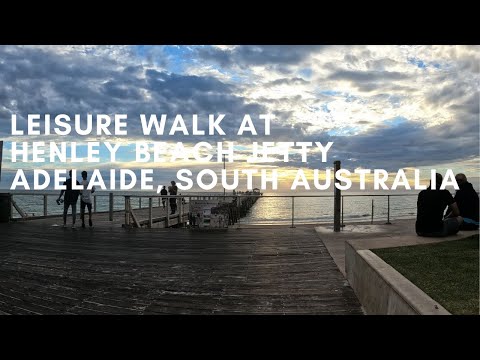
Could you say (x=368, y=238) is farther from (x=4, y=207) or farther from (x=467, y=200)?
(x=4, y=207)

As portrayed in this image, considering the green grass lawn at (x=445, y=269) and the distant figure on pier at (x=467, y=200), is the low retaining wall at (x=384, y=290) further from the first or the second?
the distant figure on pier at (x=467, y=200)

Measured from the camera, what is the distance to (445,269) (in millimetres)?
4461

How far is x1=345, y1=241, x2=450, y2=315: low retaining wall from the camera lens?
2840 mm

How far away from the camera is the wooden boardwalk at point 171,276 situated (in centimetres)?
450

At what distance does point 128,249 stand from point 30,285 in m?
3.24

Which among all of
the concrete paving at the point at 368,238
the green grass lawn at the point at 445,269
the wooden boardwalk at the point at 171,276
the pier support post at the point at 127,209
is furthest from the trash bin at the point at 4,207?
the green grass lawn at the point at 445,269

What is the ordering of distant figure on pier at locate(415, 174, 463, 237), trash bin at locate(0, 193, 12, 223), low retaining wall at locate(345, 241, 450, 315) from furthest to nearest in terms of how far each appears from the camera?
trash bin at locate(0, 193, 12, 223)
distant figure on pier at locate(415, 174, 463, 237)
low retaining wall at locate(345, 241, 450, 315)

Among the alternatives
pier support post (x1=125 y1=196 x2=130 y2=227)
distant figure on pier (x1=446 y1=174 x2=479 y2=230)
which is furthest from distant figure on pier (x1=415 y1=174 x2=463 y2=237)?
pier support post (x1=125 y1=196 x2=130 y2=227)

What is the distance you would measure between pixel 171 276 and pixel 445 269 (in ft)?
12.2

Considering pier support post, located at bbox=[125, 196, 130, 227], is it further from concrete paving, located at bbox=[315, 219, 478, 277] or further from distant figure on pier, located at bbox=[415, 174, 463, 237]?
distant figure on pier, located at bbox=[415, 174, 463, 237]

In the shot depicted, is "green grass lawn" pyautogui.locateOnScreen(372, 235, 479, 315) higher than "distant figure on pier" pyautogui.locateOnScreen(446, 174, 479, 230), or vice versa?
"distant figure on pier" pyautogui.locateOnScreen(446, 174, 479, 230)

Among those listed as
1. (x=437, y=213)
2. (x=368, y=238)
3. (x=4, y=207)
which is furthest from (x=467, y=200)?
(x=4, y=207)

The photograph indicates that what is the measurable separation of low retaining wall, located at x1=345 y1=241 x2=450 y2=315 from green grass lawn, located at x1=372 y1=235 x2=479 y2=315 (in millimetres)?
260
